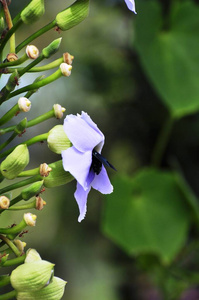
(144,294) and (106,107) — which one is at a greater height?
(106,107)

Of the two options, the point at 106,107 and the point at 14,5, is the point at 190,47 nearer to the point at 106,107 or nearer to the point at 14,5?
the point at 106,107

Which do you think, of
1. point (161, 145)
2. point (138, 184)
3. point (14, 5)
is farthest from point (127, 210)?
point (14, 5)

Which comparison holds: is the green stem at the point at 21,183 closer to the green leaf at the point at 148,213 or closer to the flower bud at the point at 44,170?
the flower bud at the point at 44,170

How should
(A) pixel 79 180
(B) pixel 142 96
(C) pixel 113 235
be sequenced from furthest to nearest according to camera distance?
(B) pixel 142 96, (C) pixel 113 235, (A) pixel 79 180

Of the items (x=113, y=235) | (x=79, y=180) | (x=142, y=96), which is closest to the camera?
(x=79, y=180)

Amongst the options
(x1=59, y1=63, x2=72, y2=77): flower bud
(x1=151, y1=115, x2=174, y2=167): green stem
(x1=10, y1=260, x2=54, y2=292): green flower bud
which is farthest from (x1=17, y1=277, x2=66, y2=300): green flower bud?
(x1=151, y1=115, x2=174, y2=167): green stem

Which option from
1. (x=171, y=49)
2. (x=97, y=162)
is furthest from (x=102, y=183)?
(x=171, y=49)

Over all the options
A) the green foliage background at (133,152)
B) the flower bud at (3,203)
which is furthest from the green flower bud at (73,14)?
the green foliage background at (133,152)

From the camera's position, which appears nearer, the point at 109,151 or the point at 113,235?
the point at 113,235
